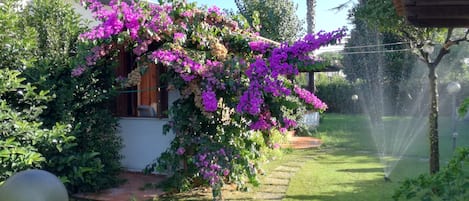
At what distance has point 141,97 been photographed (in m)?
7.76

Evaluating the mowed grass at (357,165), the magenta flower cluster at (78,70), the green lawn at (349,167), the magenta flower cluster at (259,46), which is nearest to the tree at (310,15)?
the mowed grass at (357,165)

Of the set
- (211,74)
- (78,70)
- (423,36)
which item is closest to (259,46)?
(211,74)

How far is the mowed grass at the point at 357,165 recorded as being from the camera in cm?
648

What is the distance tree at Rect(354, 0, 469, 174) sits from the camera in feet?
22.1

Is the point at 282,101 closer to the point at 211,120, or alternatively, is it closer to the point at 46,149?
the point at 211,120

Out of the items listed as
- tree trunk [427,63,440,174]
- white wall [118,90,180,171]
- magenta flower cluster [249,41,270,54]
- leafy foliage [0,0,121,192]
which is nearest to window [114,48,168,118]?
white wall [118,90,180,171]

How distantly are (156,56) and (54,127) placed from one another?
1.66 m

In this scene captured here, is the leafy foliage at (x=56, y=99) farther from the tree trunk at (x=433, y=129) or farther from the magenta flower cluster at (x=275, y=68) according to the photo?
the tree trunk at (x=433, y=129)

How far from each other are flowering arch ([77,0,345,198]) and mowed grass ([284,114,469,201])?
1.28 meters

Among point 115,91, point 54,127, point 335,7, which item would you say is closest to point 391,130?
point 335,7

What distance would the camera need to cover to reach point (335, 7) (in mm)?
9664

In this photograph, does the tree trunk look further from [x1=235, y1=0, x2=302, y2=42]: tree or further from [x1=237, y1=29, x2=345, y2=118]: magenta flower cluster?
[x1=235, y1=0, x2=302, y2=42]: tree

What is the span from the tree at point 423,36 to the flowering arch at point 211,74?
196 centimetres

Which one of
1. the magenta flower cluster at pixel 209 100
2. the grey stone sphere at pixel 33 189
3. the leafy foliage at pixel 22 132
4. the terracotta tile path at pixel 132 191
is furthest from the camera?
the terracotta tile path at pixel 132 191
